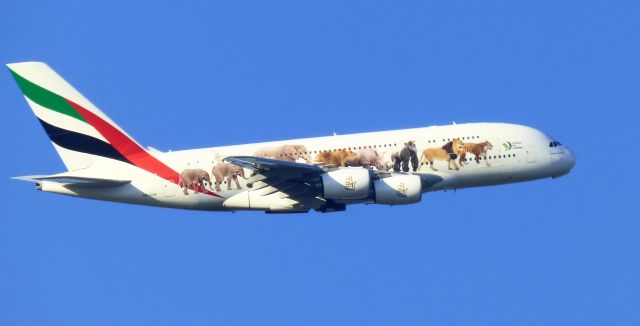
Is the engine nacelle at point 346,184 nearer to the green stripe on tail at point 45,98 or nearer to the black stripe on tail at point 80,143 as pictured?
the black stripe on tail at point 80,143

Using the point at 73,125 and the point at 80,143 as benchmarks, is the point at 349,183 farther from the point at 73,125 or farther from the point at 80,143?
the point at 73,125

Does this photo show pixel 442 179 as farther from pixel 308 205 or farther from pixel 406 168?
pixel 308 205

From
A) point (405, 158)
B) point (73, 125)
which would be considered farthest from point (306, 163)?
point (73, 125)

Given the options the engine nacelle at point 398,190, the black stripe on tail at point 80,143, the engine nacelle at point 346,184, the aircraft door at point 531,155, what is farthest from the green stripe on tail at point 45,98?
the aircraft door at point 531,155

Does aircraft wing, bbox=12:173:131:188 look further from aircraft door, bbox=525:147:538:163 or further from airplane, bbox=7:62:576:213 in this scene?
aircraft door, bbox=525:147:538:163

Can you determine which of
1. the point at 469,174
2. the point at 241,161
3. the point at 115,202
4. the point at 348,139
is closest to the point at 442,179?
the point at 469,174

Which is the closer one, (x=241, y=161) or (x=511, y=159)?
(x=241, y=161)
